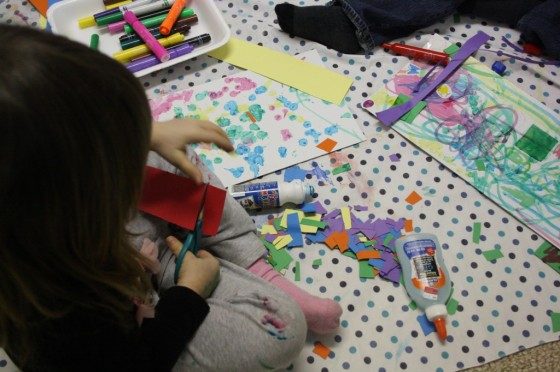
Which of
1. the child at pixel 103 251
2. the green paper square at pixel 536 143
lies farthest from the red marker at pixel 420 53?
the child at pixel 103 251

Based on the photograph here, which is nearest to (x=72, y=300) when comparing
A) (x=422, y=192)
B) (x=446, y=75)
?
(x=422, y=192)

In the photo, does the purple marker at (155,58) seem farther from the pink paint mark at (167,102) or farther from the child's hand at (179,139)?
the child's hand at (179,139)

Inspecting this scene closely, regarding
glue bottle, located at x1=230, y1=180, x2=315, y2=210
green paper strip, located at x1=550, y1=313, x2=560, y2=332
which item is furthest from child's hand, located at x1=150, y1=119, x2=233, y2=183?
green paper strip, located at x1=550, y1=313, x2=560, y2=332

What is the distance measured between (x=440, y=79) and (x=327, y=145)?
0.80 ft

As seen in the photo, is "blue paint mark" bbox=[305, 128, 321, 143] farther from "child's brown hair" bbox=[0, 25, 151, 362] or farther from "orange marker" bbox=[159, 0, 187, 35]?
"child's brown hair" bbox=[0, 25, 151, 362]

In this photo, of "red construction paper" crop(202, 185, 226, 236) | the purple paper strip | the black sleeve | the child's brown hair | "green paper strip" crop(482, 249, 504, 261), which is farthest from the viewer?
the purple paper strip

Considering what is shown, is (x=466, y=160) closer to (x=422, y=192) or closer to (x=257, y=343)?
(x=422, y=192)

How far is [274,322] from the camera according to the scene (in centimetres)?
63

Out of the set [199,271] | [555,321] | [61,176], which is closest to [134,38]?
[199,271]

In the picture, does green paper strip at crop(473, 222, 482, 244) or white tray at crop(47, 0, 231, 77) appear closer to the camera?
green paper strip at crop(473, 222, 482, 244)

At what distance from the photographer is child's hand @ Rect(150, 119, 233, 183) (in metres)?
0.66

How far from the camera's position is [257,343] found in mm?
611

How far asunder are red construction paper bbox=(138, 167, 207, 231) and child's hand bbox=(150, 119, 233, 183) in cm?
2

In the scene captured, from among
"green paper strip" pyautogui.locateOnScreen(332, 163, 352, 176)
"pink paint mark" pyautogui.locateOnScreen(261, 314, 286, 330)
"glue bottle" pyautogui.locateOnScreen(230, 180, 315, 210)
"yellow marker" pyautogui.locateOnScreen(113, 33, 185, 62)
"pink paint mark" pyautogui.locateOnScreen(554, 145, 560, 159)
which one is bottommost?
"pink paint mark" pyautogui.locateOnScreen(261, 314, 286, 330)
